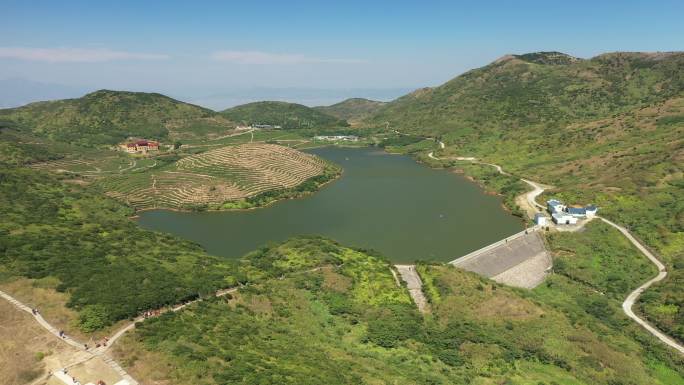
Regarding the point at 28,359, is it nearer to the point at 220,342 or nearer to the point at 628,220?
the point at 220,342

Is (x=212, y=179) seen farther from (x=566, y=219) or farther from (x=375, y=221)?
(x=566, y=219)

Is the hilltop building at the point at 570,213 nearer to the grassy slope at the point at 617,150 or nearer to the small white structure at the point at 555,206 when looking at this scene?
the small white structure at the point at 555,206

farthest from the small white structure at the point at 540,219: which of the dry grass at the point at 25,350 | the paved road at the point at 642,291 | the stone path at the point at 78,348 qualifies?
the dry grass at the point at 25,350

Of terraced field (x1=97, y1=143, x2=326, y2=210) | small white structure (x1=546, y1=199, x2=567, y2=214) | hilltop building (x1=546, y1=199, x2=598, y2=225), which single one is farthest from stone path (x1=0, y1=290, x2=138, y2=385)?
small white structure (x1=546, y1=199, x2=567, y2=214)

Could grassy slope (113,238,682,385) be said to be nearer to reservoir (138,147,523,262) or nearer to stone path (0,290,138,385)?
stone path (0,290,138,385)

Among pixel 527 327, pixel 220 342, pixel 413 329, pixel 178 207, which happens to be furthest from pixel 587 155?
pixel 220 342

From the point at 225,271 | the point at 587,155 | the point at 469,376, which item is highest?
the point at 587,155

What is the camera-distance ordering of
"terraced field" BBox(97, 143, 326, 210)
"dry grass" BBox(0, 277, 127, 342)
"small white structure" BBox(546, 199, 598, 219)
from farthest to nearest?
"terraced field" BBox(97, 143, 326, 210), "small white structure" BBox(546, 199, 598, 219), "dry grass" BBox(0, 277, 127, 342)
